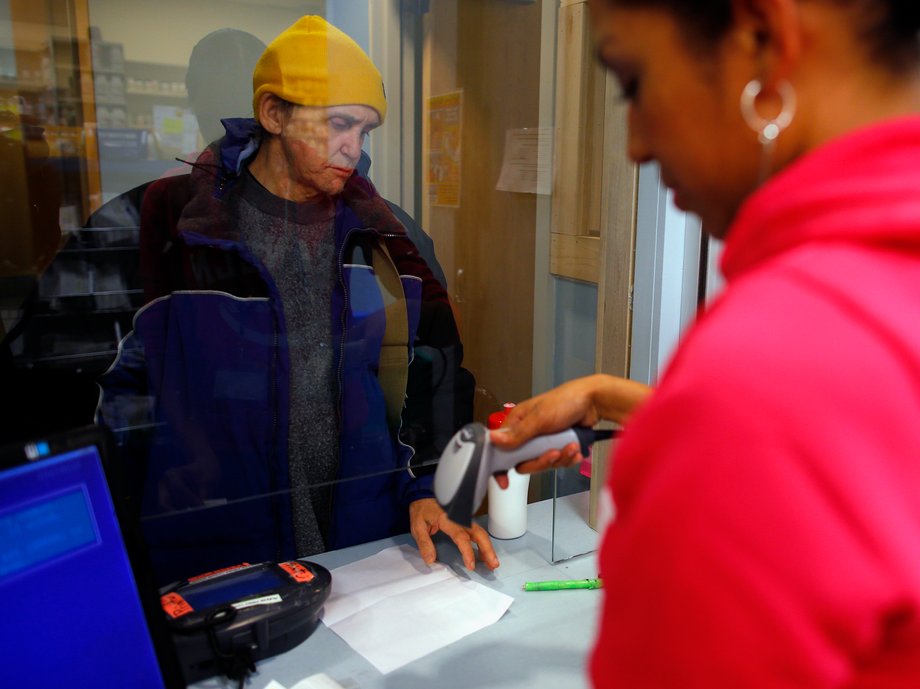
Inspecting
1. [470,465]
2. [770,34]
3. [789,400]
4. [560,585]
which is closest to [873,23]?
[770,34]

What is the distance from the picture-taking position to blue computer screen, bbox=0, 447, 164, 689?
725 mm

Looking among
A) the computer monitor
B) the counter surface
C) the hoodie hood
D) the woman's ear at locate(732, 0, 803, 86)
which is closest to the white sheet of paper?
the counter surface

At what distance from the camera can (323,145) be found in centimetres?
122

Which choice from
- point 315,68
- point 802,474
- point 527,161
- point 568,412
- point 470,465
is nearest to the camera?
point 802,474

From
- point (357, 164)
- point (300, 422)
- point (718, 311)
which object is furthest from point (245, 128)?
point (718, 311)

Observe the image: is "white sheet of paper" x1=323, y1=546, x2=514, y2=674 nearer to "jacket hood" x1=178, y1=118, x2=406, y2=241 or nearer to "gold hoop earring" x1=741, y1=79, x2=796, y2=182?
"jacket hood" x1=178, y1=118, x2=406, y2=241

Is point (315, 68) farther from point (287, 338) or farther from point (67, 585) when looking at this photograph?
point (67, 585)

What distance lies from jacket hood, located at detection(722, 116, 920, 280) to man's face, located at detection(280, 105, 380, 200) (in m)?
0.94

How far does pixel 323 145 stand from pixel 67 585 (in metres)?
0.74

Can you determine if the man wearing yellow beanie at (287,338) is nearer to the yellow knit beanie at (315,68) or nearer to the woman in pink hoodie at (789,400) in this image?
the yellow knit beanie at (315,68)

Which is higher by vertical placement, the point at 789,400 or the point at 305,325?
the point at 789,400

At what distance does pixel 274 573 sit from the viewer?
3.39ft

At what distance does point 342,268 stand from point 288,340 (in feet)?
0.50

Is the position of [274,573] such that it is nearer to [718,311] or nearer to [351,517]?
[351,517]
